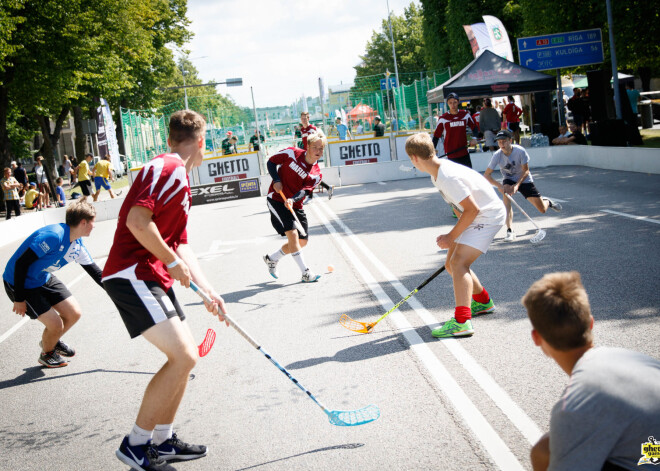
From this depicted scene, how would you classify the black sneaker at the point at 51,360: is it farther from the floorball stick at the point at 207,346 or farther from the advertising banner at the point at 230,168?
the advertising banner at the point at 230,168

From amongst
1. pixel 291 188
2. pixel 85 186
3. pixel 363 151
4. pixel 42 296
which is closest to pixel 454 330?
pixel 42 296

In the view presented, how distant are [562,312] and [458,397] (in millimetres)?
Result: 2290

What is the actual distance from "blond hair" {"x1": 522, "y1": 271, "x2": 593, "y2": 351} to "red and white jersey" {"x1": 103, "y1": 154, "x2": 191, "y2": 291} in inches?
87.6

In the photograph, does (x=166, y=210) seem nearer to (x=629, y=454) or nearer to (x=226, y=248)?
(x=629, y=454)

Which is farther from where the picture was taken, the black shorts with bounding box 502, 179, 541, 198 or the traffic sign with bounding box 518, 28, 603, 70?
the traffic sign with bounding box 518, 28, 603, 70

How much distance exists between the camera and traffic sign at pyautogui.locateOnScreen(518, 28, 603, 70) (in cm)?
2538

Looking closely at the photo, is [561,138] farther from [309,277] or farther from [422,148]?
[422,148]

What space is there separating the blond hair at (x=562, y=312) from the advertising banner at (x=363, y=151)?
26158 millimetres

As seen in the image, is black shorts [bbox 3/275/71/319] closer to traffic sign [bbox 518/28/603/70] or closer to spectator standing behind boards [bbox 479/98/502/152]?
spectator standing behind boards [bbox 479/98/502/152]

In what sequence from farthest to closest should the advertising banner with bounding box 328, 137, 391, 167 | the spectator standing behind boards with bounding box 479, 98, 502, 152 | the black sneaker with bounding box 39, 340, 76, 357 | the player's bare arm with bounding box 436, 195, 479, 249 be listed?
the advertising banner with bounding box 328, 137, 391, 167, the spectator standing behind boards with bounding box 479, 98, 502, 152, the black sneaker with bounding box 39, 340, 76, 357, the player's bare arm with bounding box 436, 195, 479, 249

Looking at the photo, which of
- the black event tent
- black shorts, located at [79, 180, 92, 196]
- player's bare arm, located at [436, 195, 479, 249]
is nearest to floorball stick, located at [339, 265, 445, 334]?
player's bare arm, located at [436, 195, 479, 249]

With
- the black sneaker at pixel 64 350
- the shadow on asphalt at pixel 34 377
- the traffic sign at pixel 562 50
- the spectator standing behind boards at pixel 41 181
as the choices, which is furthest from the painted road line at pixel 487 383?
the spectator standing behind boards at pixel 41 181

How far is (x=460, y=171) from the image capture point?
554cm

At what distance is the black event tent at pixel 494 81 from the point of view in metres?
23.5
